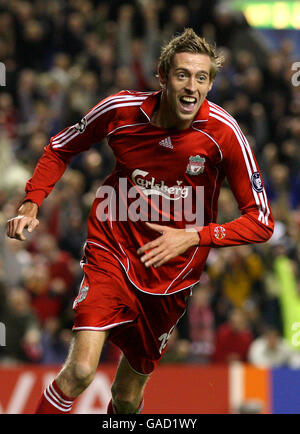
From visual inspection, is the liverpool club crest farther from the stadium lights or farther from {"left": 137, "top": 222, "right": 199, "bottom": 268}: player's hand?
the stadium lights

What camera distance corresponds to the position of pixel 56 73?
13.0 m

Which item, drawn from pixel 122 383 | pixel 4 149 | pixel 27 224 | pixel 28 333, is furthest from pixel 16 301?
pixel 27 224

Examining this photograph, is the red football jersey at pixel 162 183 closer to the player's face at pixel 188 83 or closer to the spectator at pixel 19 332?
the player's face at pixel 188 83

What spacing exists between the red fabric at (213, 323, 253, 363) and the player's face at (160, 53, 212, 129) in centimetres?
538

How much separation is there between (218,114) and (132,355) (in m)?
1.64

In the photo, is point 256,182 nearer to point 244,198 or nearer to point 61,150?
point 244,198

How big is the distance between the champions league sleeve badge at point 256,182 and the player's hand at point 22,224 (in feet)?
4.26

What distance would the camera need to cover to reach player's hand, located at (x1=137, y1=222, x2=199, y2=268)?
4828mm

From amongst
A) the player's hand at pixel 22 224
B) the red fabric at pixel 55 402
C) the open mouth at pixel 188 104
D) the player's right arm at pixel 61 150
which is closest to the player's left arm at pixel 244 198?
the open mouth at pixel 188 104

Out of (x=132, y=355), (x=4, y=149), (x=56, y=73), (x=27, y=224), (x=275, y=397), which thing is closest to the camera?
(x=27, y=224)

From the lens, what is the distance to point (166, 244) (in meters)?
4.85

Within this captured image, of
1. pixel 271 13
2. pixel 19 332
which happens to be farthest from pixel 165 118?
pixel 271 13

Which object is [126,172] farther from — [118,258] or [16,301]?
[16,301]

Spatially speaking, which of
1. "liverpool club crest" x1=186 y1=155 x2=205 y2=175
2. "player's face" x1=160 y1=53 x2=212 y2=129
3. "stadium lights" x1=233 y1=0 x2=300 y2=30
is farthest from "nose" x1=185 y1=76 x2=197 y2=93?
"stadium lights" x1=233 y1=0 x2=300 y2=30
